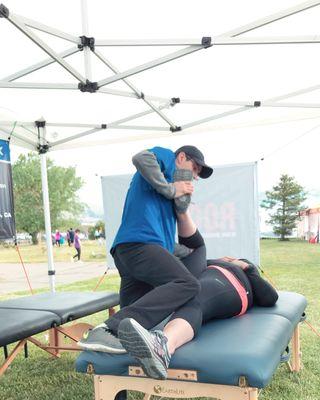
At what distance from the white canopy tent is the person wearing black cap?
0.71 m

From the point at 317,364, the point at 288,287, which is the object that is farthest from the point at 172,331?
the point at 288,287

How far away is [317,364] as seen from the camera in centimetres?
258

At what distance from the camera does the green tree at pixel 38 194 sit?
22750 millimetres

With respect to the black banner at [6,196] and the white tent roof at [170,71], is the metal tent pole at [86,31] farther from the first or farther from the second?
the black banner at [6,196]

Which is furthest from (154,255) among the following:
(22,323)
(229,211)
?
(229,211)

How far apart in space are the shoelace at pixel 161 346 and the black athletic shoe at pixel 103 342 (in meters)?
0.15

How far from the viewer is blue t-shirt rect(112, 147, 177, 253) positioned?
66.4 inches

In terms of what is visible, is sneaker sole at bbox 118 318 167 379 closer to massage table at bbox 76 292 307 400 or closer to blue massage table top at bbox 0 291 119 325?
massage table at bbox 76 292 307 400

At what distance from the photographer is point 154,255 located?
5.38 ft

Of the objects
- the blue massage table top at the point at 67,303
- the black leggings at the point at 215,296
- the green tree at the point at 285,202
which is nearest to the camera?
the black leggings at the point at 215,296

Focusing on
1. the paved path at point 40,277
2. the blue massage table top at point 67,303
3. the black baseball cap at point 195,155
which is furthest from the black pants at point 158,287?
the paved path at point 40,277

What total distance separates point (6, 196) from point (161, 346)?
235 centimetres

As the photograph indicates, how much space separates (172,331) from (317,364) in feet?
4.67

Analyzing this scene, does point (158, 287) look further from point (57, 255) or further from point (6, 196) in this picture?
point (57, 255)
